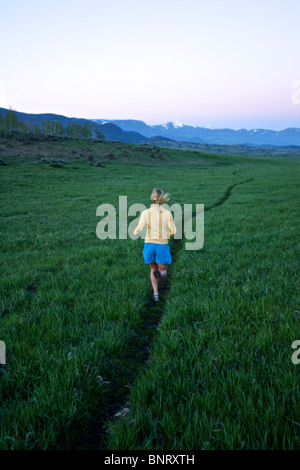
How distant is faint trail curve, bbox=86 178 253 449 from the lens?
107 inches

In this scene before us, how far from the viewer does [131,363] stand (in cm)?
377

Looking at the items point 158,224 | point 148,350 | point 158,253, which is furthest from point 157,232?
point 148,350

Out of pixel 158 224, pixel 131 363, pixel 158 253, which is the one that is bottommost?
pixel 131 363

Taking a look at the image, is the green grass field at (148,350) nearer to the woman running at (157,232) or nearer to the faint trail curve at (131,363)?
the faint trail curve at (131,363)

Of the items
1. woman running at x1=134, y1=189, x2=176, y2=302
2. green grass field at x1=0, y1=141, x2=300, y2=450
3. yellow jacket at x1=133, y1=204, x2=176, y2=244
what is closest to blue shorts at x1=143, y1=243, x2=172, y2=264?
woman running at x1=134, y1=189, x2=176, y2=302

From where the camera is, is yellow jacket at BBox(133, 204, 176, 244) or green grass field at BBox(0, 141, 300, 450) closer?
green grass field at BBox(0, 141, 300, 450)

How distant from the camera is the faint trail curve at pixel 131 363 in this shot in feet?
8.95

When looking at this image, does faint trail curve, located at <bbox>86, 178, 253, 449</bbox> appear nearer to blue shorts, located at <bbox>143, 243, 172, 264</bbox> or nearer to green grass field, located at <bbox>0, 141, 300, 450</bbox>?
green grass field, located at <bbox>0, 141, 300, 450</bbox>

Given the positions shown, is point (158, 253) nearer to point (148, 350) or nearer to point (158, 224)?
point (158, 224)

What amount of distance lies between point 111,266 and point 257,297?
4.00m

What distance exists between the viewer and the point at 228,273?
6660 millimetres

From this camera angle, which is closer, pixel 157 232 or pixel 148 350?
pixel 148 350
